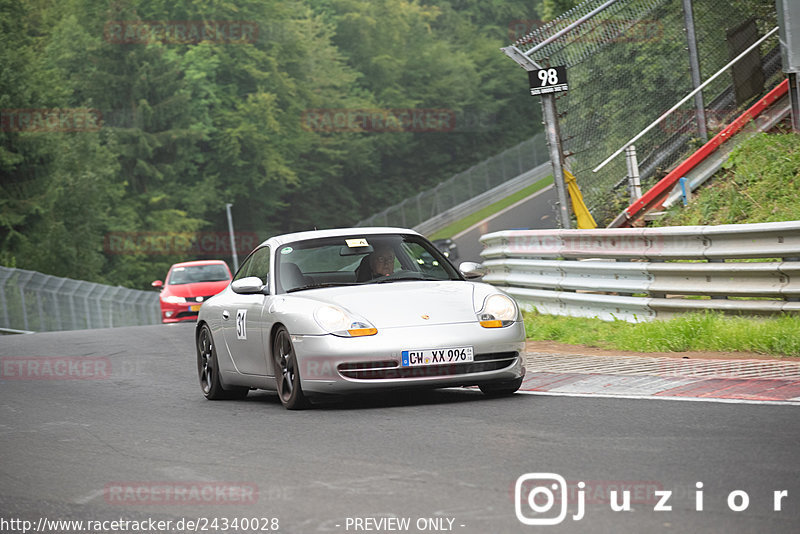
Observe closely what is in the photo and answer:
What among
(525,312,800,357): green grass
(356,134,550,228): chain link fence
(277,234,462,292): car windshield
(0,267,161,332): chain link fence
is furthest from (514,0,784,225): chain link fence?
(356,134,550,228): chain link fence

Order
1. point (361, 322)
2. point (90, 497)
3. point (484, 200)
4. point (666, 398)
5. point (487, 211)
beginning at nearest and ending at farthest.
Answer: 1. point (90, 497)
2. point (666, 398)
3. point (361, 322)
4. point (487, 211)
5. point (484, 200)

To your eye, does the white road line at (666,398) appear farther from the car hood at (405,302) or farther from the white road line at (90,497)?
the white road line at (90,497)

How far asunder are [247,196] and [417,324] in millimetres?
71029

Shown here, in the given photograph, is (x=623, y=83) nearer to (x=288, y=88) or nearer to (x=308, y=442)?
(x=308, y=442)

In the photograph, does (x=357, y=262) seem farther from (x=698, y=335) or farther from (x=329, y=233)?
(x=698, y=335)

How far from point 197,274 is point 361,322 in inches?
850

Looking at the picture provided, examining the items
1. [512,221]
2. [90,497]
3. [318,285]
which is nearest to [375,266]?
[318,285]

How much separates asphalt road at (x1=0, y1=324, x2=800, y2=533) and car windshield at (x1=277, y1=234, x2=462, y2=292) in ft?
3.19

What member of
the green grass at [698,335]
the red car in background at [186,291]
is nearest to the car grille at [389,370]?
the green grass at [698,335]

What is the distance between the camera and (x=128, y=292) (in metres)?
46.6

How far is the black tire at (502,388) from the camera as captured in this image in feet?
30.9

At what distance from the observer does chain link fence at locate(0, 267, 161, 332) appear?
125 feet

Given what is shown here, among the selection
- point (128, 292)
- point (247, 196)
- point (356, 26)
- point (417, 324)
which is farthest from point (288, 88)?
point (417, 324)

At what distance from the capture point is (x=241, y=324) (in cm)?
1040
